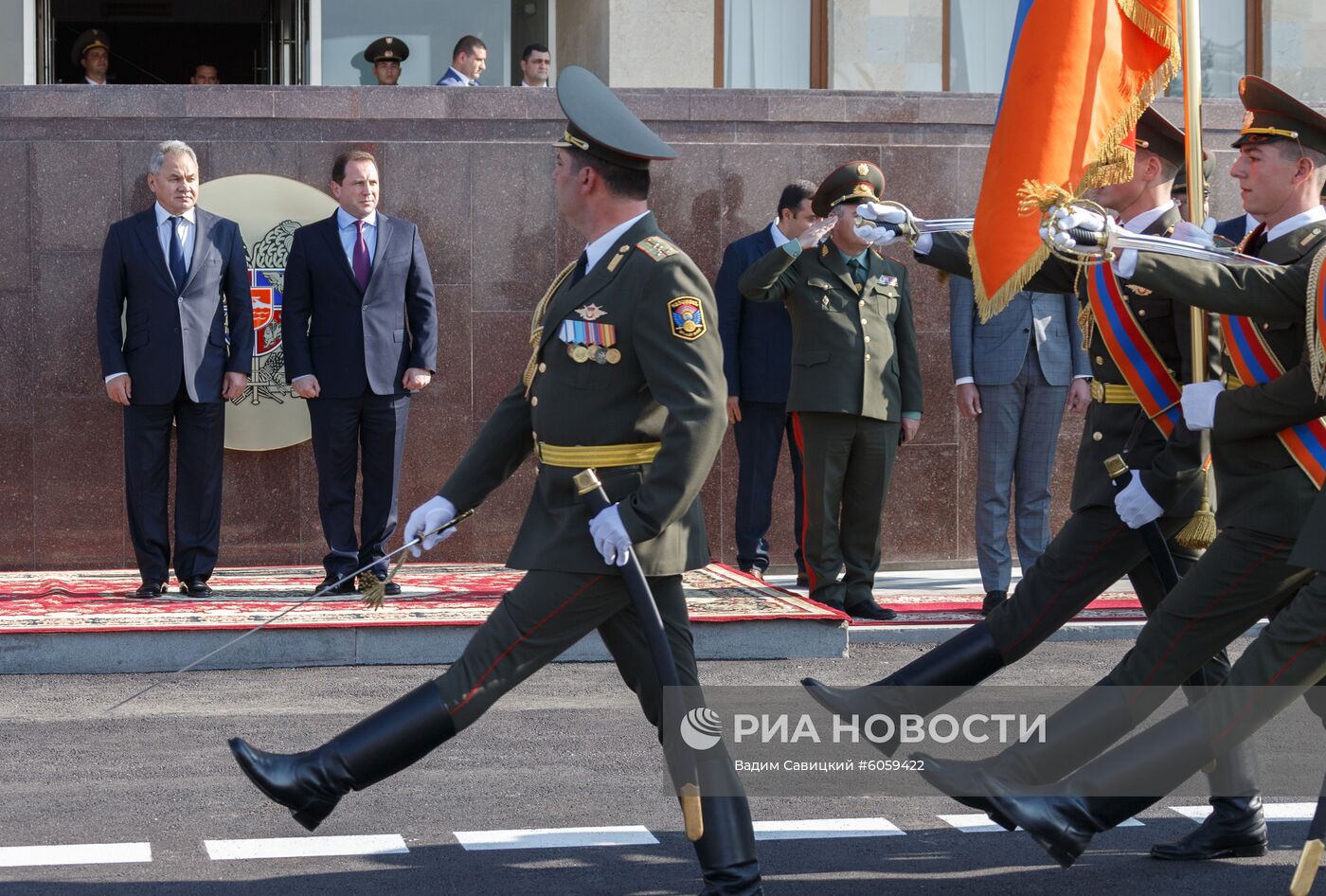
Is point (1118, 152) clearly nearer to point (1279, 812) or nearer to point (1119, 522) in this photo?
point (1119, 522)

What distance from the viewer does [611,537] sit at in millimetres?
4605

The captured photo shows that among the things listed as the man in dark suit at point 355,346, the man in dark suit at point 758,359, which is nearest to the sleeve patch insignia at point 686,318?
the man in dark suit at point 355,346

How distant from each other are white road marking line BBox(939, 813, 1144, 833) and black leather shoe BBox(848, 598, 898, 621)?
385cm

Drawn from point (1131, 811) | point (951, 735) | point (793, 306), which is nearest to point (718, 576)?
point (793, 306)

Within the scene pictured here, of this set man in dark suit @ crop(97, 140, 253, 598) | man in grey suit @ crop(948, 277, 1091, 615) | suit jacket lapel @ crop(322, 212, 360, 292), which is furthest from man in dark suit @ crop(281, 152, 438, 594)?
man in grey suit @ crop(948, 277, 1091, 615)

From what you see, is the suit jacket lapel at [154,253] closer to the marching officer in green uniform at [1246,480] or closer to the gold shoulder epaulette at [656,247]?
the gold shoulder epaulette at [656,247]

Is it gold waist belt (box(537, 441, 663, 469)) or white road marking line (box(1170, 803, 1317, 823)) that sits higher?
gold waist belt (box(537, 441, 663, 469))

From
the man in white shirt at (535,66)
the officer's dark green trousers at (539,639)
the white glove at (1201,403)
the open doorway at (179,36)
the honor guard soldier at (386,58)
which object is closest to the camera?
the officer's dark green trousers at (539,639)

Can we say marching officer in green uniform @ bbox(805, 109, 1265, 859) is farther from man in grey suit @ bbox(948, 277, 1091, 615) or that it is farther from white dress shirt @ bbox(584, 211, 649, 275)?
man in grey suit @ bbox(948, 277, 1091, 615)

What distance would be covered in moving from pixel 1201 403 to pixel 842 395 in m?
4.49

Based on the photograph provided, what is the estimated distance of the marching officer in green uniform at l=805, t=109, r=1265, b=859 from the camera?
5496 millimetres

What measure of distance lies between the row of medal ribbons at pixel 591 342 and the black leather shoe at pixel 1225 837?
6.98ft

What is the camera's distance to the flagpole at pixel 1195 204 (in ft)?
18.4

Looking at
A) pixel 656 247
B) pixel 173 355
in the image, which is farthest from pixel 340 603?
pixel 656 247
